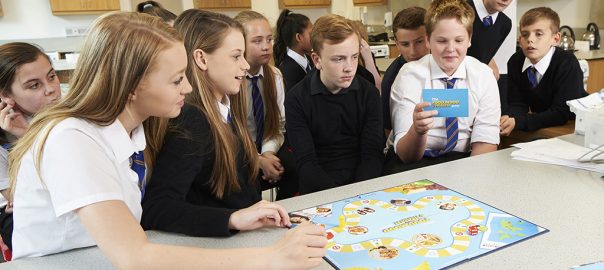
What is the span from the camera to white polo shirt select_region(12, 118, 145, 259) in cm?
72

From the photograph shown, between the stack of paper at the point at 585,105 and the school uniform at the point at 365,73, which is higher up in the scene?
the school uniform at the point at 365,73

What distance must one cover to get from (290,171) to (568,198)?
1.16 meters

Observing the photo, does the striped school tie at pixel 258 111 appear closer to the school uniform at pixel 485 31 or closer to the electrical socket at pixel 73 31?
the school uniform at pixel 485 31

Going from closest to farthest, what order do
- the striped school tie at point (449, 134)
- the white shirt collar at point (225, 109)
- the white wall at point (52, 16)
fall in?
the white shirt collar at point (225, 109)
the striped school tie at point (449, 134)
the white wall at point (52, 16)

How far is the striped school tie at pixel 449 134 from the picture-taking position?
1.65 metres

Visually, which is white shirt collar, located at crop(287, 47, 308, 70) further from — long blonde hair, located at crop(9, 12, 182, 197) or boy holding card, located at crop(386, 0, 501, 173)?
long blonde hair, located at crop(9, 12, 182, 197)

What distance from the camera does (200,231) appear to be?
92cm

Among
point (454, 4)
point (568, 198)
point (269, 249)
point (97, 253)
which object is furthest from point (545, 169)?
point (97, 253)

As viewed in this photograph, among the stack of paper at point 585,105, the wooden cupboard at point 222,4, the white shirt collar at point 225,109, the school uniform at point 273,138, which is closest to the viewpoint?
the white shirt collar at point 225,109

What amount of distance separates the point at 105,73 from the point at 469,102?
133 centimetres

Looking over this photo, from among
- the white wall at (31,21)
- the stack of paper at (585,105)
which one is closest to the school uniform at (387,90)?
the stack of paper at (585,105)

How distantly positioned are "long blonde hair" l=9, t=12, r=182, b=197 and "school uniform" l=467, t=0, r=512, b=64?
1.74 m

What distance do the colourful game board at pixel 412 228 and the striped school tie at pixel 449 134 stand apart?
592 mm

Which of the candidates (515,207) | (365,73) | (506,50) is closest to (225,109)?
(515,207)
